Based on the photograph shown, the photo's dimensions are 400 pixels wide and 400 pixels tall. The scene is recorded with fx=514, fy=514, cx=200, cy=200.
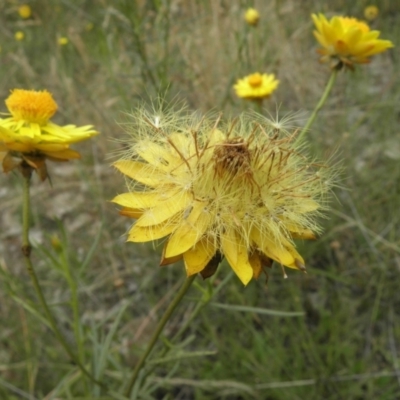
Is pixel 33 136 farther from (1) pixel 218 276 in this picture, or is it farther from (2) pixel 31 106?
(1) pixel 218 276

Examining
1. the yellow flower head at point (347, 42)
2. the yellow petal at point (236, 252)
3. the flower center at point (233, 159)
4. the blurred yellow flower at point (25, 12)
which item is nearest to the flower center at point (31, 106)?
the flower center at point (233, 159)

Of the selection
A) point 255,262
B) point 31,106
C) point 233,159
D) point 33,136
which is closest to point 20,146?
point 33,136

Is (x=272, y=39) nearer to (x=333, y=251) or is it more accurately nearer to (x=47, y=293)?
(x=333, y=251)

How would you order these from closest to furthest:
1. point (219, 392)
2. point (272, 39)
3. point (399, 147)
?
point (219, 392)
point (399, 147)
point (272, 39)

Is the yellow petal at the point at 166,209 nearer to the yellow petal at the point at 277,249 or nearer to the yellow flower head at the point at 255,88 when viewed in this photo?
the yellow petal at the point at 277,249

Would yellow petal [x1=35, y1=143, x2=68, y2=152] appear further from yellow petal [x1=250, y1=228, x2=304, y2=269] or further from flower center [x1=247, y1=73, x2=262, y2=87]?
flower center [x1=247, y1=73, x2=262, y2=87]

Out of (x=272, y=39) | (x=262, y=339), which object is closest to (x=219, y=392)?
(x=262, y=339)

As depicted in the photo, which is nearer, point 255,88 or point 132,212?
point 132,212
